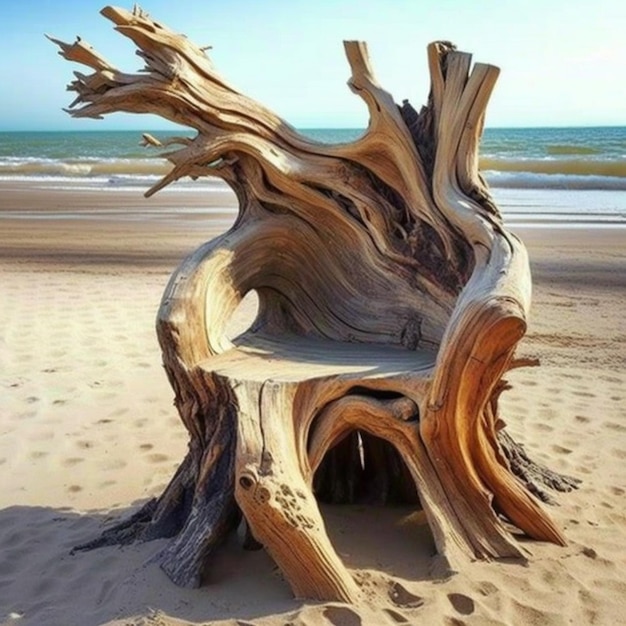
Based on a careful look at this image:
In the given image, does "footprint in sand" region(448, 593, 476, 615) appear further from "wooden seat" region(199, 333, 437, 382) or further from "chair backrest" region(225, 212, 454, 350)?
"chair backrest" region(225, 212, 454, 350)

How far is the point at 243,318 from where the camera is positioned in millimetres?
8227

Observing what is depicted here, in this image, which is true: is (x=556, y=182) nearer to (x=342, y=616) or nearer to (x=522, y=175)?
(x=522, y=175)

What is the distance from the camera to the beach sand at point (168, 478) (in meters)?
2.95

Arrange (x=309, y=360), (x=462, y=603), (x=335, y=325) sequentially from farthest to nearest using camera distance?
(x=335, y=325) → (x=309, y=360) → (x=462, y=603)

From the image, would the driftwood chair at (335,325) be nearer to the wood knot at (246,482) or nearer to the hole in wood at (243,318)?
the wood knot at (246,482)

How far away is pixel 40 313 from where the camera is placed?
8.25m

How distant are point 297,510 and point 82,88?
79.4 inches

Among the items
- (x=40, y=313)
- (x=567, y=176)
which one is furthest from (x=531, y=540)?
(x=567, y=176)

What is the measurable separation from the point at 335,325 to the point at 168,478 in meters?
1.27

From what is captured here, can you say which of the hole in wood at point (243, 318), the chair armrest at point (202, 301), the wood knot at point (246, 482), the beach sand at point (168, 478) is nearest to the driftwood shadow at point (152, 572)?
the beach sand at point (168, 478)

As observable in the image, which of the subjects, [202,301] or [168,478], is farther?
[168,478]

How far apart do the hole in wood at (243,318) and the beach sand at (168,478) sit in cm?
78

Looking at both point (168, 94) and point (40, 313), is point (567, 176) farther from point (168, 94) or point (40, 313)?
point (168, 94)

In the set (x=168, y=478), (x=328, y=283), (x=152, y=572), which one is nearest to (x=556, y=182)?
(x=328, y=283)
